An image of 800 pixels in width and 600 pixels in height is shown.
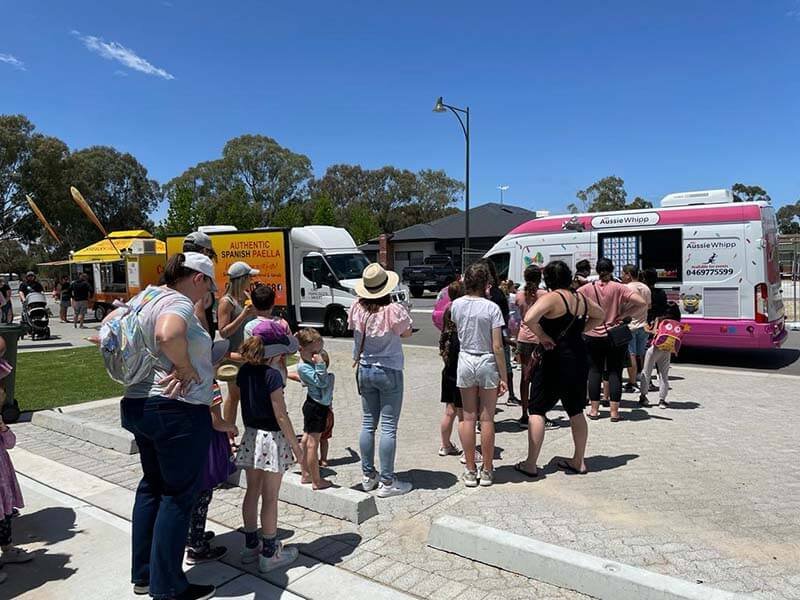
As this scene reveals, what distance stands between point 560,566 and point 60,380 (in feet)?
30.8

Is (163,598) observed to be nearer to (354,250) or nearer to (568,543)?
(568,543)

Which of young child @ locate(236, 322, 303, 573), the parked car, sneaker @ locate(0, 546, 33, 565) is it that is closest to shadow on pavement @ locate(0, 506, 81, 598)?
sneaker @ locate(0, 546, 33, 565)

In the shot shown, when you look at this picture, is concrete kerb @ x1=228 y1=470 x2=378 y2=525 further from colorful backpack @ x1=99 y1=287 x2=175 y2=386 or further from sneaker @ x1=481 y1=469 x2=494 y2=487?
colorful backpack @ x1=99 y1=287 x2=175 y2=386

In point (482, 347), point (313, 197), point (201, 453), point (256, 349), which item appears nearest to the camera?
point (201, 453)

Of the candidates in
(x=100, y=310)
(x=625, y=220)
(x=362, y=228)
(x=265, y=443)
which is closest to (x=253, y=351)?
(x=265, y=443)

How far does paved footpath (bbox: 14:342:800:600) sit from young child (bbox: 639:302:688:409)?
32 centimetres

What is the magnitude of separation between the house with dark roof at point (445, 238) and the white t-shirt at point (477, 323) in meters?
34.7

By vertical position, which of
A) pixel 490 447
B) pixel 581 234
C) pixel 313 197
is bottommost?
pixel 490 447

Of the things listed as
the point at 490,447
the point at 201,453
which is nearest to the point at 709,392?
the point at 490,447

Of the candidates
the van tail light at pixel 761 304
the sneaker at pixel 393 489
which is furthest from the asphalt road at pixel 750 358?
the sneaker at pixel 393 489

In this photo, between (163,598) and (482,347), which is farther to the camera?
(482,347)

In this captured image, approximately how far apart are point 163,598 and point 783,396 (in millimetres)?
7880

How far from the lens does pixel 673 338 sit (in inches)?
275

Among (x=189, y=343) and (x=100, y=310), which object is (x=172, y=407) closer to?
(x=189, y=343)
